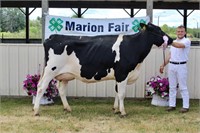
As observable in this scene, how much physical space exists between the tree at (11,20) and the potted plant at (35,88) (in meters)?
9.45

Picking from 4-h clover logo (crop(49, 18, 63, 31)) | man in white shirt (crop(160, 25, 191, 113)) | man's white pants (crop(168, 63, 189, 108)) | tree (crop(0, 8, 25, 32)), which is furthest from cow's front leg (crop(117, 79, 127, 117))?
→ tree (crop(0, 8, 25, 32))

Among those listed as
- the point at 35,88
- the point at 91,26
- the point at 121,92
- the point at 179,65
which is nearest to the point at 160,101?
the point at 179,65

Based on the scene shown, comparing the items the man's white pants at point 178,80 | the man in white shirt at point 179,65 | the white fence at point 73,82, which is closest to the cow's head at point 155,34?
the man in white shirt at point 179,65

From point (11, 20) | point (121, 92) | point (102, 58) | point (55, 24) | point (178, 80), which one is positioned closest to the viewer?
point (121, 92)

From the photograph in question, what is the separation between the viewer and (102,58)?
21.8 ft

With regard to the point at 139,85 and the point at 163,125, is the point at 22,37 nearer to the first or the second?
the point at 139,85

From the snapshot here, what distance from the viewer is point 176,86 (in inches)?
282

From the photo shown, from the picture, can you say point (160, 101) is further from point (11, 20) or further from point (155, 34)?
point (11, 20)

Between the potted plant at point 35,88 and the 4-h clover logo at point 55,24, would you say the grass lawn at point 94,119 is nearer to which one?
the potted plant at point 35,88

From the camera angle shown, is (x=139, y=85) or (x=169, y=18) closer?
(x=139, y=85)

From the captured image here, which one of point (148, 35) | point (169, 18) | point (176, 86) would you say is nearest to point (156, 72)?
point (176, 86)

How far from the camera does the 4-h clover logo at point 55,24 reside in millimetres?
7977

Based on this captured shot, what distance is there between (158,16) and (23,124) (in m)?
9.83

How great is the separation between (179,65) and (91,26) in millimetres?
2196
